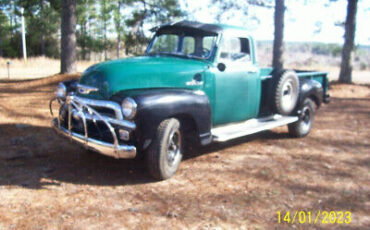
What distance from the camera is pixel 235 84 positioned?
17.3ft

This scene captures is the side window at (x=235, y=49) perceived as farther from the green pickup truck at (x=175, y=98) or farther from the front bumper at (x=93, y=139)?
the front bumper at (x=93, y=139)

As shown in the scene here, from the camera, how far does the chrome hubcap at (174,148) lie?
4.38m

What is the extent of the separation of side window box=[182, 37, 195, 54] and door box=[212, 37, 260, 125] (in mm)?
468

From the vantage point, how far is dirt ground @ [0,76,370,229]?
3.34 metres

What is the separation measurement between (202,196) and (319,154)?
2646 millimetres

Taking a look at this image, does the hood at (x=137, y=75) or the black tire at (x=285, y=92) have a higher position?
the hood at (x=137, y=75)

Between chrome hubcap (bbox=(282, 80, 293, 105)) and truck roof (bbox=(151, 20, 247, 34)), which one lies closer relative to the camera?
truck roof (bbox=(151, 20, 247, 34))

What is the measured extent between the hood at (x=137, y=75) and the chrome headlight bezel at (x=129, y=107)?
0.36 meters

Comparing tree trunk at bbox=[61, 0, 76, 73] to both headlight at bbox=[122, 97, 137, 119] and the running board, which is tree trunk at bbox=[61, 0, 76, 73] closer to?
the running board

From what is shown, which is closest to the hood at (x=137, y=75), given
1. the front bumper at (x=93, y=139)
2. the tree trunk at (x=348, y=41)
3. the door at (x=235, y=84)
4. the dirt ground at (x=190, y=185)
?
the front bumper at (x=93, y=139)

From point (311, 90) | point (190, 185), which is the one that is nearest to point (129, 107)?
point (190, 185)

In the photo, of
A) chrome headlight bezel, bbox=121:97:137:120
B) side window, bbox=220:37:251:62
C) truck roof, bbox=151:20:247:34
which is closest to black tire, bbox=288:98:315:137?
side window, bbox=220:37:251:62

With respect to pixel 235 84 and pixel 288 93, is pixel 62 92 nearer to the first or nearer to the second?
pixel 235 84

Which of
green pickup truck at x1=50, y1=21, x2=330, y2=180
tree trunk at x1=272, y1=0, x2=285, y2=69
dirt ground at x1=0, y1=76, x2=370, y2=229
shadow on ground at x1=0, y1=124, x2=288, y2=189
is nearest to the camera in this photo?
dirt ground at x1=0, y1=76, x2=370, y2=229
